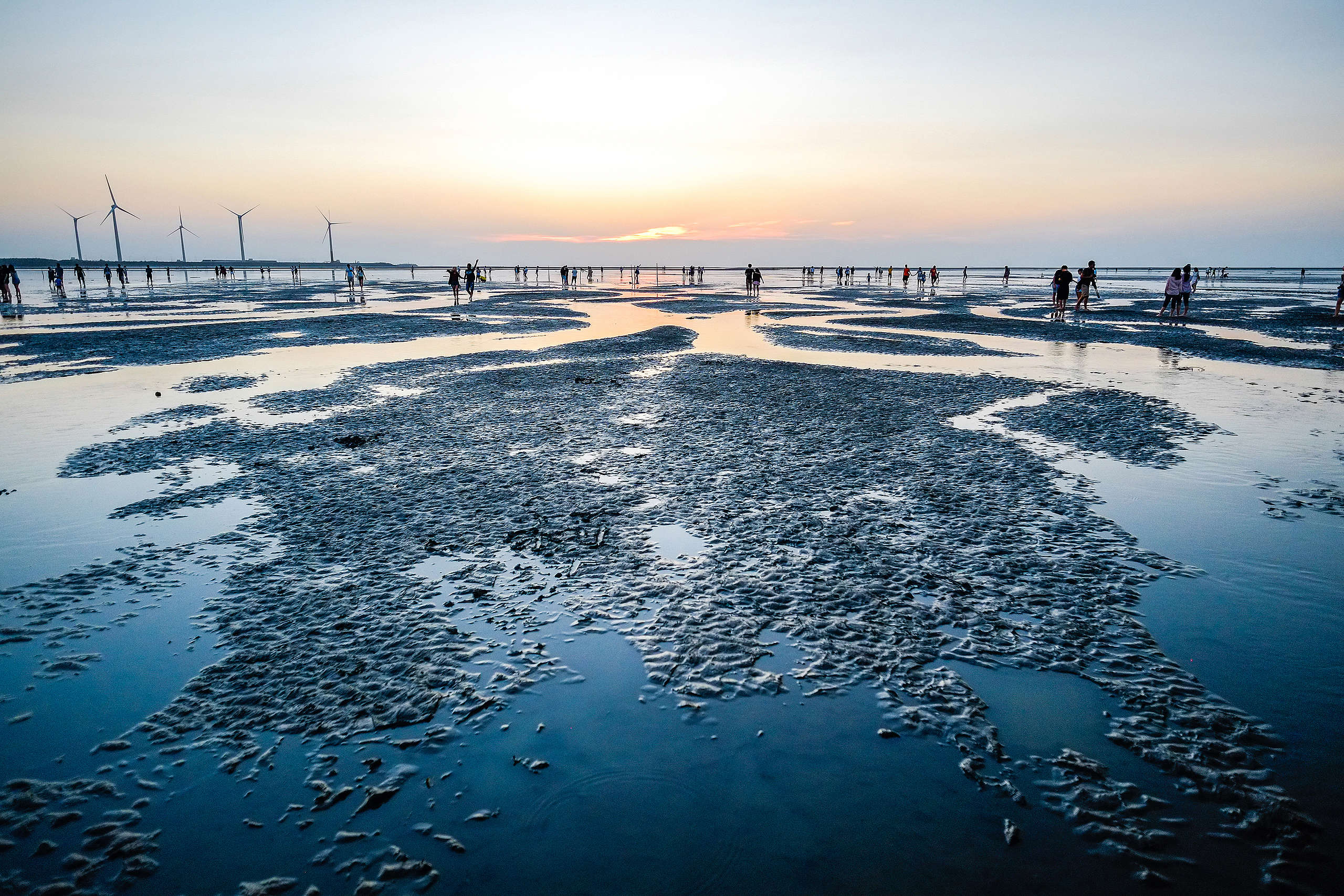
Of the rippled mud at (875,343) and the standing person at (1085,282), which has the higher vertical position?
the standing person at (1085,282)

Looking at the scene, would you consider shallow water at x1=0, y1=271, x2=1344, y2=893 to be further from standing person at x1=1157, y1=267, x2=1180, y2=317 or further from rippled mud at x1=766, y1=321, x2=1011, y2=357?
standing person at x1=1157, y1=267, x2=1180, y2=317

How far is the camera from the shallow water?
4375 millimetres

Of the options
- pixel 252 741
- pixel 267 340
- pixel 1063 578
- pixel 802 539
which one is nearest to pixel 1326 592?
pixel 1063 578

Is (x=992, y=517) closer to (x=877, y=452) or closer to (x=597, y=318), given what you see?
(x=877, y=452)

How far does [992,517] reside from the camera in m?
9.86

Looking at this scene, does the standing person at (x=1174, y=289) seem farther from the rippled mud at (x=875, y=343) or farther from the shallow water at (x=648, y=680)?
the shallow water at (x=648, y=680)

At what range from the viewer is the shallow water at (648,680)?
14.4 feet

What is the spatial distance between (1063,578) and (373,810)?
7325 millimetres

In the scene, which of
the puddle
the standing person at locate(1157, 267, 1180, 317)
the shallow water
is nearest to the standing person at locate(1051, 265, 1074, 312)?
the standing person at locate(1157, 267, 1180, 317)

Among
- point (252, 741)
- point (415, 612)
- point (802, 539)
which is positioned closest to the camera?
point (252, 741)

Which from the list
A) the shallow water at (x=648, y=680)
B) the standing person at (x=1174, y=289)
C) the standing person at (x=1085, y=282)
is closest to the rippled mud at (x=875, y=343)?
the shallow water at (x=648, y=680)

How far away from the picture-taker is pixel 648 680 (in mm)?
6266

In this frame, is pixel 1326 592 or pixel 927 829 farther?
pixel 1326 592

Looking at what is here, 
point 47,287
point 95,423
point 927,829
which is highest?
point 47,287
